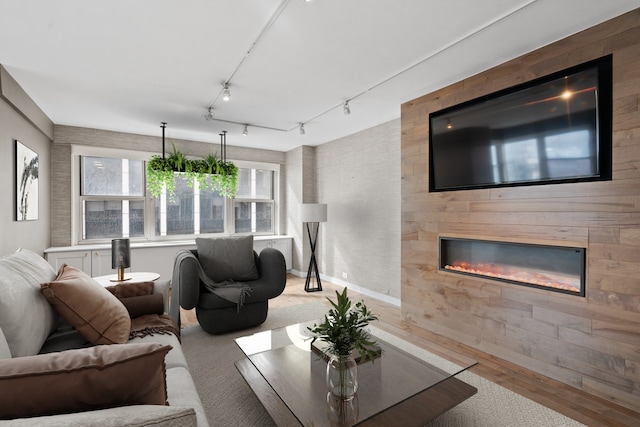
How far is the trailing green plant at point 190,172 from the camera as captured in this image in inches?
177

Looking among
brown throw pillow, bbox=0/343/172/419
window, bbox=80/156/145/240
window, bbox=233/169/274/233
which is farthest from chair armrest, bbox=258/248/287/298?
window, bbox=80/156/145/240

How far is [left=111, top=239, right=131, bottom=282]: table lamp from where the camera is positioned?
292 centimetres

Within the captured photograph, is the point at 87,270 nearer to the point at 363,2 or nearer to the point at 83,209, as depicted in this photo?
the point at 83,209

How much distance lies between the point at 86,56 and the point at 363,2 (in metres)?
2.19

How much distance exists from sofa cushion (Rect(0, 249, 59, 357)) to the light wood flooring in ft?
6.39

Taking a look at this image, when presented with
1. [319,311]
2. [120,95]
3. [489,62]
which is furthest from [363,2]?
[319,311]

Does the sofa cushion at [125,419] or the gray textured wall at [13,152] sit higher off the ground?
the gray textured wall at [13,152]

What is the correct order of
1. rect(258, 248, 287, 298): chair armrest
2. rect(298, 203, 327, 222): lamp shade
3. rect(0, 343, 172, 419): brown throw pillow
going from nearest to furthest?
rect(0, 343, 172, 419): brown throw pillow, rect(258, 248, 287, 298): chair armrest, rect(298, 203, 327, 222): lamp shade

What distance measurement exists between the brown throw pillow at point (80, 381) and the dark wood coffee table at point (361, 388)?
83cm

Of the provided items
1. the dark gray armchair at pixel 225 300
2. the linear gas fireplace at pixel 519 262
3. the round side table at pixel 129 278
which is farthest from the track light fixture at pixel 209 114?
the linear gas fireplace at pixel 519 262

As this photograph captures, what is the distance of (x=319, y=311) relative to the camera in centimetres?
379

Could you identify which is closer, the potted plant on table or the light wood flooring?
the potted plant on table

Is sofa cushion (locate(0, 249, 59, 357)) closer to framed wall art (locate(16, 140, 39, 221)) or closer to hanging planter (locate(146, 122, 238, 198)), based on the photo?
framed wall art (locate(16, 140, 39, 221))

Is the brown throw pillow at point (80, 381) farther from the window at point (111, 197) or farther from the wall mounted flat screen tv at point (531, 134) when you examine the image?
the window at point (111, 197)
